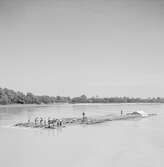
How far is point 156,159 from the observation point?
93.9 inches

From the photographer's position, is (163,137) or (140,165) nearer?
(140,165)

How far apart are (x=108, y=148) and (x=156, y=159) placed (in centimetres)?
61

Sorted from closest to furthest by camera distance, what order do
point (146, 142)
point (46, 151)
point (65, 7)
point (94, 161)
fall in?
point (94, 161) → point (46, 151) → point (146, 142) → point (65, 7)

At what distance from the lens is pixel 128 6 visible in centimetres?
327

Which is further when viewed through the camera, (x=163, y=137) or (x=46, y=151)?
(x=163, y=137)

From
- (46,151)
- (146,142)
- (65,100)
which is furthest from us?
(65,100)

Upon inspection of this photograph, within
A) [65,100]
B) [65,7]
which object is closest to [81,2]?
[65,7]

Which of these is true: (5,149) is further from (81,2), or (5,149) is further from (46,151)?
(81,2)

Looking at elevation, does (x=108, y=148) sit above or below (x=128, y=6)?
below

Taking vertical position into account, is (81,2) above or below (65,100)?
above

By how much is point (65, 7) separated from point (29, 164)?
209 centimetres

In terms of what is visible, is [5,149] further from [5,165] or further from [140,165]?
[140,165]

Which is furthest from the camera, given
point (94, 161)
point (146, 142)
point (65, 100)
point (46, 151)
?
point (65, 100)

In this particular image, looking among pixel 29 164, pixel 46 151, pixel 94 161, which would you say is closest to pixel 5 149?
pixel 46 151
